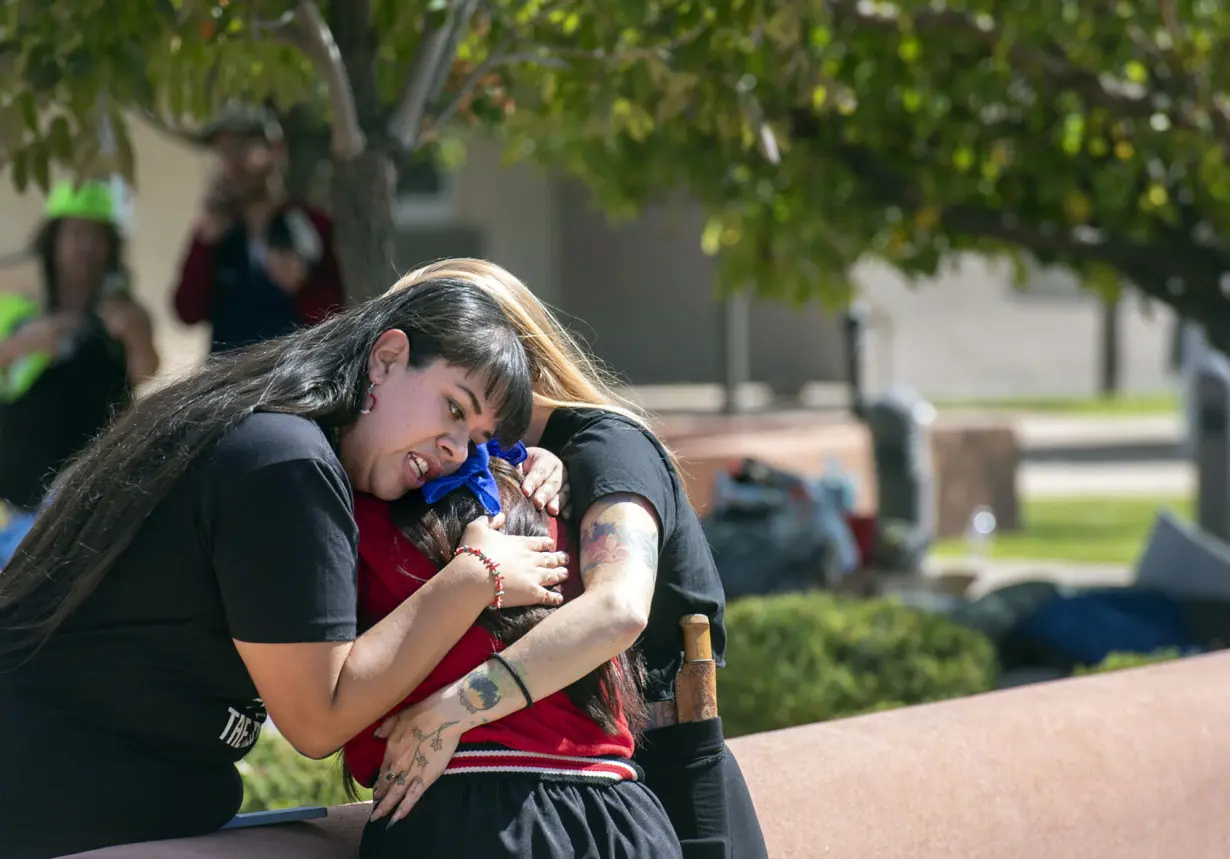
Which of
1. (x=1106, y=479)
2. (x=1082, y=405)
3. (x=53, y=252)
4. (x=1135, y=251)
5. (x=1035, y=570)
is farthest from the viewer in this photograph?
(x=1082, y=405)

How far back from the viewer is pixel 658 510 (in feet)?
8.05

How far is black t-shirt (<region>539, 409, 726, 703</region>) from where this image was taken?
2488 millimetres

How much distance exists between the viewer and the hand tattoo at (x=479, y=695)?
221 cm

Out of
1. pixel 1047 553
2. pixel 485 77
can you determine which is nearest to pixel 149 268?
pixel 1047 553

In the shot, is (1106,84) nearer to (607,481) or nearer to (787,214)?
(787,214)

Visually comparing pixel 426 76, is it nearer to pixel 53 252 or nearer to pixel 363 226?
pixel 363 226

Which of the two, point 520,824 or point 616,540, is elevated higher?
point 616,540

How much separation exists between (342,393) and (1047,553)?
9.58m

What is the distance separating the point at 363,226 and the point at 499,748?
7.14 ft

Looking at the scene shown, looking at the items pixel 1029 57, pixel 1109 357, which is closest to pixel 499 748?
pixel 1029 57

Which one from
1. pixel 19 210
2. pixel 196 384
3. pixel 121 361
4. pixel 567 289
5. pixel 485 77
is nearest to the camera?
pixel 196 384

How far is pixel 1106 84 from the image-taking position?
6109 mm

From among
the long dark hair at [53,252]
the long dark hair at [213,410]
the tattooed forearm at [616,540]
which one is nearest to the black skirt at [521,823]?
the tattooed forearm at [616,540]

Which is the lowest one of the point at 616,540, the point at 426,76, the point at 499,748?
the point at 499,748
